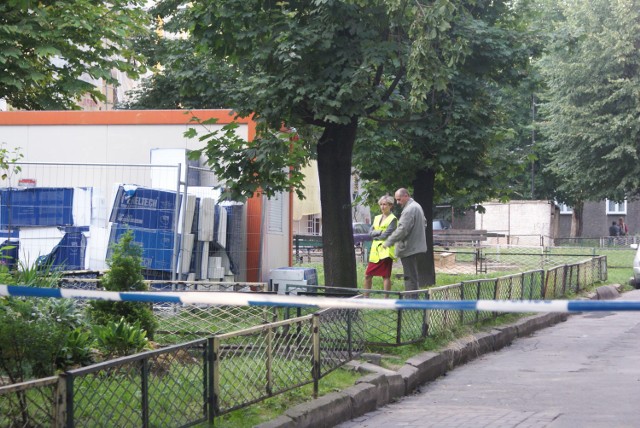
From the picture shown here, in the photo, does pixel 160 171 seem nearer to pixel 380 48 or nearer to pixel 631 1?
pixel 380 48

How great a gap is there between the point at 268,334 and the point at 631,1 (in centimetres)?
3593

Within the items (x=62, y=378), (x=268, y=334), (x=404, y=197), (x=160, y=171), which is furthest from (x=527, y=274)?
(x=62, y=378)

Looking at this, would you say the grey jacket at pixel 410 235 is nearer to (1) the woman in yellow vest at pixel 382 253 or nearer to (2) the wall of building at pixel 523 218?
(1) the woman in yellow vest at pixel 382 253

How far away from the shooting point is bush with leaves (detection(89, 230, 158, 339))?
829 cm

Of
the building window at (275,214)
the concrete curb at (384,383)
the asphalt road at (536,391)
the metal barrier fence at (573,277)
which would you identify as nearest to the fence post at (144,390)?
the concrete curb at (384,383)

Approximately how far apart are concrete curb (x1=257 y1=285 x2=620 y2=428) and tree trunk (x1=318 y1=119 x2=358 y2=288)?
2.31 m

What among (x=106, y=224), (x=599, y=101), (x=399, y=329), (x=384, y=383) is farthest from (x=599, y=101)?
(x=384, y=383)

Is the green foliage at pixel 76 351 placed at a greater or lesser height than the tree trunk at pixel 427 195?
lesser

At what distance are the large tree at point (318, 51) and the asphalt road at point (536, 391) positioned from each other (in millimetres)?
3658

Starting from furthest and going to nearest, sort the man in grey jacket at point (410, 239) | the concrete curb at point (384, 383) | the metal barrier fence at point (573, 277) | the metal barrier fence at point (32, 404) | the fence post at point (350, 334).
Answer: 1. the metal barrier fence at point (573, 277)
2. the man in grey jacket at point (410, 239)
3. the fence post at point (350, 334)
4. the concrete curb at point (384, 383)
5. the metal barrier fence at point (32, 404)

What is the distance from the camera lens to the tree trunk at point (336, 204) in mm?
13953

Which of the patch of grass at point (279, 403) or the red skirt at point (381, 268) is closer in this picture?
the patch of grass at point (279, 403)

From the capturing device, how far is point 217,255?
50.5 feet

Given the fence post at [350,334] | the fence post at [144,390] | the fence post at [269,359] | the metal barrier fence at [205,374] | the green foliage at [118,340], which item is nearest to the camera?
the metal barrier fence at [205,374]
